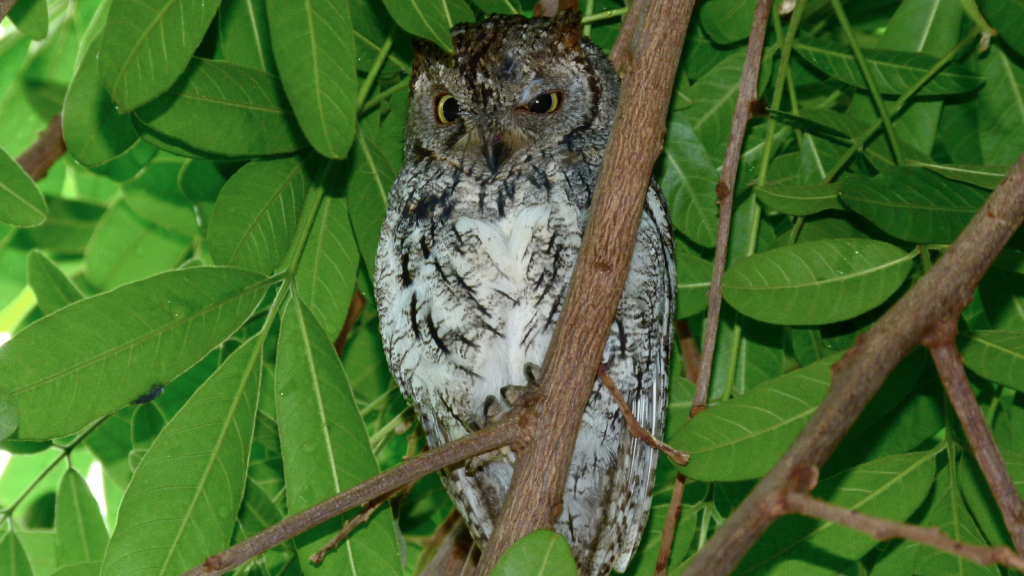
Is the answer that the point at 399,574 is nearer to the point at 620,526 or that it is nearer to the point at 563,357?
the point at 563,357

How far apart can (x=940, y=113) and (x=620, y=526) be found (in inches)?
38.2

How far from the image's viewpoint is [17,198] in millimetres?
1203

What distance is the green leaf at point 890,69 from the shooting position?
1433 millimetres

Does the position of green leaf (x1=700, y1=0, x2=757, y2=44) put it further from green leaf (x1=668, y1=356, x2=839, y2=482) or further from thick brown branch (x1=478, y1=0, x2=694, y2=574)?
green leaf (x1=668, y1=356, x2=839, y2=482)

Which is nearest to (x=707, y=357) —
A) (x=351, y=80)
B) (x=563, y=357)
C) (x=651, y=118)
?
(x=563, y=357)

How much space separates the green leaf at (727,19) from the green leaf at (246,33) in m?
0.80

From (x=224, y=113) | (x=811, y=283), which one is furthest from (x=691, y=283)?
(x=224, y=113)

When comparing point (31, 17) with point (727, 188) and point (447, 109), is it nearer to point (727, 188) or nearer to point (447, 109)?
point (447, 109)

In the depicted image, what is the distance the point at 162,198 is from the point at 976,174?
1599 mm

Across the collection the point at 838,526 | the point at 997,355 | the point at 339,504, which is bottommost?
the point at 838,526

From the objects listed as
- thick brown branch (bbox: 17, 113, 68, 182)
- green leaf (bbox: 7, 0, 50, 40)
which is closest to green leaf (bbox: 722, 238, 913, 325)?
green leaf (bbox: 7, 0, 50, 40)

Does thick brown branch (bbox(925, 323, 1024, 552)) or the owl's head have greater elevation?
the owl's head

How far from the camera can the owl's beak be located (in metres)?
1.60

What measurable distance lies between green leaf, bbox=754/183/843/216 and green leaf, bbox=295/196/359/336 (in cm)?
73
